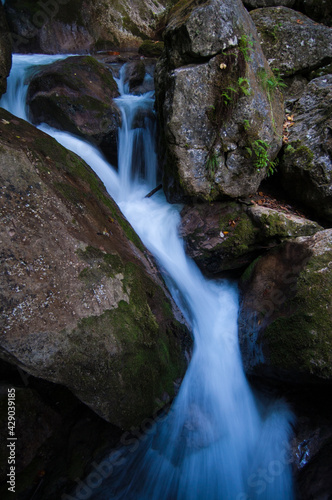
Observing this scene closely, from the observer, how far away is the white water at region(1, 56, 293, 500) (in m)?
2.83

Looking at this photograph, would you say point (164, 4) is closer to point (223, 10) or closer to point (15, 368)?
point (223, 10)

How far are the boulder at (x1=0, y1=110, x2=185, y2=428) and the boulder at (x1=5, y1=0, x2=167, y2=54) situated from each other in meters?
7.90

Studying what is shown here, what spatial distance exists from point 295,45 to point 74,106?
4.90m

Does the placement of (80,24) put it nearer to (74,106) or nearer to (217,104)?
(74,106)

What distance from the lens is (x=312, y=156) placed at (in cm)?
441

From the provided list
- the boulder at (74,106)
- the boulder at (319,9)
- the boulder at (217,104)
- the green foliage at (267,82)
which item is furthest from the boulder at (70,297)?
the boulder at (319,9)

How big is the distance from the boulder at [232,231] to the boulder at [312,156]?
564 mm

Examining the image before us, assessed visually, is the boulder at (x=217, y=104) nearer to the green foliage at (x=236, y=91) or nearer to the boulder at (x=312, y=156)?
the green foliage at (x=236, y=91)

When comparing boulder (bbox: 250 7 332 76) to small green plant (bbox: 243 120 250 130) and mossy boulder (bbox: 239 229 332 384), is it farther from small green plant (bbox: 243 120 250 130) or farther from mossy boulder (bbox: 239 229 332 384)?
mossy boulder (bbox: 239 229 332 384)

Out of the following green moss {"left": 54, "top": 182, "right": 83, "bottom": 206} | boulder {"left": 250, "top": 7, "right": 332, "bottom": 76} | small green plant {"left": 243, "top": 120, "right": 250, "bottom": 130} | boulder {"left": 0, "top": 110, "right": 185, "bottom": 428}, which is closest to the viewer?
boulder {"left": 0, "top": 110, "right": 185, "bottom": 428}

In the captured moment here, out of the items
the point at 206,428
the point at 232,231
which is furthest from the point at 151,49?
the point at 206,428

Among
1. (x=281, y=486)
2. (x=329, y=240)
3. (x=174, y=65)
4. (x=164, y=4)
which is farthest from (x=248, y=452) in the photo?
(x=164, y=4)

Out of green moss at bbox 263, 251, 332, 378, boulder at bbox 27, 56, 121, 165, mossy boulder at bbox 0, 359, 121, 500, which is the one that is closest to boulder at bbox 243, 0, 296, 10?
boulder at bbox 27, 56, 121, 165

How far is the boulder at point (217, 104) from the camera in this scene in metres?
4.07
